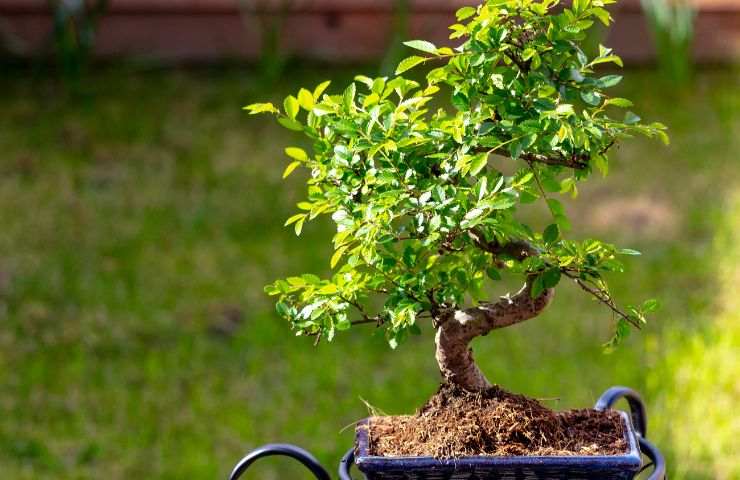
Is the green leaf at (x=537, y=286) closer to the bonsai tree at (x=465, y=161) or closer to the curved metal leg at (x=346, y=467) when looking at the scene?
the bonsai tree at (x=465, y=161)

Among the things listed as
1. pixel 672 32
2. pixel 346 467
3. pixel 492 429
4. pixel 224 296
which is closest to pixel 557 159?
pixel 492 429

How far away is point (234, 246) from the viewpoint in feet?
12.5

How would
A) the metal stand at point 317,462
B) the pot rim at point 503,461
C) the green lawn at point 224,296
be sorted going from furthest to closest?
the green lawn at point 224,296
the metal stand at point 317,462
the pot rim at point 503,461

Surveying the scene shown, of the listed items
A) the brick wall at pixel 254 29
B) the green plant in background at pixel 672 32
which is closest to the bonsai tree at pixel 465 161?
the green plant in background at pixel 672 32

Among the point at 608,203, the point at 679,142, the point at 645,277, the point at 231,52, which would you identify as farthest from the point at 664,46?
the point at 231,52

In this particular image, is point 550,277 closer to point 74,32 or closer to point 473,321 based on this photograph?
point 473,321

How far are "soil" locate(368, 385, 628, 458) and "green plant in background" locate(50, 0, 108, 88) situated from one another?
3.35 metres

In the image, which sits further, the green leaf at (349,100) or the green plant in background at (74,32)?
the green plant in background at (74,32)

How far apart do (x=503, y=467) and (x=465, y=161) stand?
334 mm

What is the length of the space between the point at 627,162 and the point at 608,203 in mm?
339

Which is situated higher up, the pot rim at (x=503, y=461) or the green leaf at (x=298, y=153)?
the green leaf at (x=298, y=153)

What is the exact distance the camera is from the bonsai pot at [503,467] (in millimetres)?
1238

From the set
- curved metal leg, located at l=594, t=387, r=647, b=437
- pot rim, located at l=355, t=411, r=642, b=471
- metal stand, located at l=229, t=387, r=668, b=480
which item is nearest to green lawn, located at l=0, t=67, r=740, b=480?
curved metal leg, located at l=594, t=387, r=647, b=437

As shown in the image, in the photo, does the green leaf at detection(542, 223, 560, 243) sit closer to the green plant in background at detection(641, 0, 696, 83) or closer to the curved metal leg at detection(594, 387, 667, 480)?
the curved metal leg at detection(594, 387, 667, 480)
